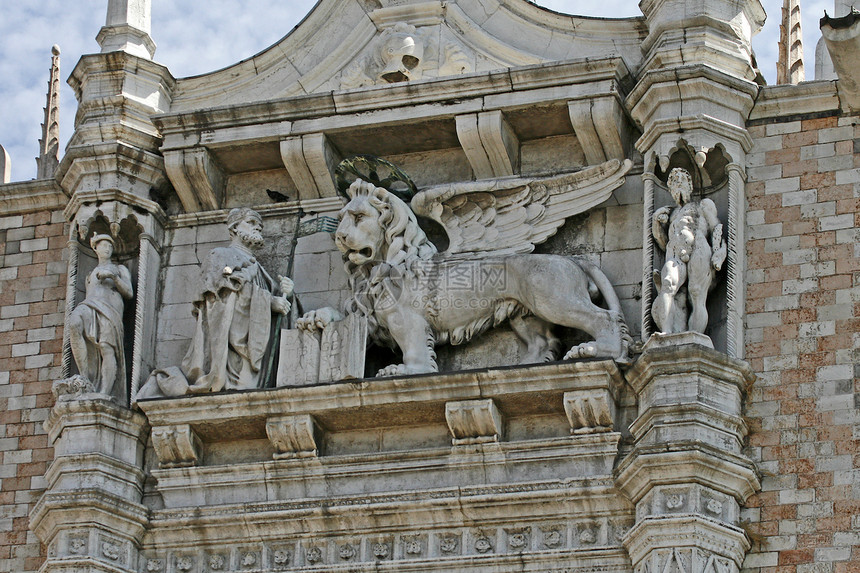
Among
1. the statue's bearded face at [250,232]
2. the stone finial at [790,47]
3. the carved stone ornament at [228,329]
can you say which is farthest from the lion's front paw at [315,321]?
the stone finial at [790,47]

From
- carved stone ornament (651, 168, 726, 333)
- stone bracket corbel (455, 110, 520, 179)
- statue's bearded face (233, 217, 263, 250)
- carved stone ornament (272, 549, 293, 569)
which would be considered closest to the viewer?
carved stone ornament (651, 168, 726, 333)

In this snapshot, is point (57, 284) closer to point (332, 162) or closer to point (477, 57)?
point (332, 162)

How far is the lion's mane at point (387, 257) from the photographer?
1528cm

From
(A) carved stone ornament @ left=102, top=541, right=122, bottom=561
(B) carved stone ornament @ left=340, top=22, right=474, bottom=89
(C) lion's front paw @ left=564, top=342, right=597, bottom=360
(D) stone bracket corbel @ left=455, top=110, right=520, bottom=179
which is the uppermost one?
(B) carved stone ornament @ left=340, top=22, right=474, bottom=89

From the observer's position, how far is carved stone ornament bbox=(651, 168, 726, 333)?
14.5m

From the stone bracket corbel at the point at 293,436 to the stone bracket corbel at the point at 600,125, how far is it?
2608mm

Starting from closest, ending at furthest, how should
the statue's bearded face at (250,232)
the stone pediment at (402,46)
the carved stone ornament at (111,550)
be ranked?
1. the carved stone ornament at (111,550)
2. the statue's bearded face at (250,232)
3. the stone pediment at (402,46)

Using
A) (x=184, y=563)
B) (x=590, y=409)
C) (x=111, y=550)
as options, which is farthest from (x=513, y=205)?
(x=111, y=550)

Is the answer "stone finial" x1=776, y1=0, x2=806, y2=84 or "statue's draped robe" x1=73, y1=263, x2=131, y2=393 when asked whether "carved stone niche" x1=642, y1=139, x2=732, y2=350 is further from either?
"statue's draped robe" x1=73, y1=263, x2=131, y2=393

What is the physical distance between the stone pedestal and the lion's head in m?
1.78

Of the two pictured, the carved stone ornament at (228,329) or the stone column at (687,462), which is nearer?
the stone column at (687,462)

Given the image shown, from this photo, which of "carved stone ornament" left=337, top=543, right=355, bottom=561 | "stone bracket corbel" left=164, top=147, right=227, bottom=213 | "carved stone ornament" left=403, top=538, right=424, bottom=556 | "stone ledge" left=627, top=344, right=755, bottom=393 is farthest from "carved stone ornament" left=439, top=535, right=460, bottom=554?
"stone bracket corbel" left=164, top=147, right=227, bottom=213

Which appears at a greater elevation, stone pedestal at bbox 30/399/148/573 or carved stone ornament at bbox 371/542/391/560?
stone pedestal at bbox 30/399/148/573

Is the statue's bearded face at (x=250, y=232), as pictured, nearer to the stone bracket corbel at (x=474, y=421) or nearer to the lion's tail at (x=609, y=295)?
the stone bracket corbel at (x=474, y=421)
